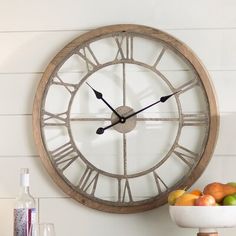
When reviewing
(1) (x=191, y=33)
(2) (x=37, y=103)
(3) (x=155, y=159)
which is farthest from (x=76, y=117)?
(1) (x=191, y=33)

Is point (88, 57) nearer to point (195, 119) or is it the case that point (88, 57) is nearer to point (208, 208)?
point (195, 119)

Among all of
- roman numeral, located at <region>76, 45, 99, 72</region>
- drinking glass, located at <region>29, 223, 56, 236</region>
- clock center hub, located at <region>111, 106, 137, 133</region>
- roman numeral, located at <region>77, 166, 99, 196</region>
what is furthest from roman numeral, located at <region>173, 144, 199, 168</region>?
drinking glass, located at <region>29, 223, 56, 236</region>

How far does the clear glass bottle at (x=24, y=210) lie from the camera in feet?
5.45

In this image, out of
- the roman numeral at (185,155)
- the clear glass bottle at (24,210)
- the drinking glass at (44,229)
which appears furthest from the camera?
the roman numeral at (185,155)

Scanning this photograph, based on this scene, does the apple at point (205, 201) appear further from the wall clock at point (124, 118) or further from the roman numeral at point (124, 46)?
the roman numeral at point (124, 46)

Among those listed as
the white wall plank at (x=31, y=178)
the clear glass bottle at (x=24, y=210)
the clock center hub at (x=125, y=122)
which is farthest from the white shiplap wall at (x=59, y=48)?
the clock center hub at (x=125, y=122)

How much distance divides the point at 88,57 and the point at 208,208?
59 cm

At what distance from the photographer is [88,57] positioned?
1.85 metres

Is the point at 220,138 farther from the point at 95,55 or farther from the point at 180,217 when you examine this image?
the point at 95,55

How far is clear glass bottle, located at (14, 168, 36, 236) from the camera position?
65.4 inches

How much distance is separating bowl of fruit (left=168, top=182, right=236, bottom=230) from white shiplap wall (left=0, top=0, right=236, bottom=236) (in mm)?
170

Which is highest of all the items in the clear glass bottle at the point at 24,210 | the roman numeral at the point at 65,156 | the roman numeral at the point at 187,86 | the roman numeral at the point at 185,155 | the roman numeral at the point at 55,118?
the roman numeral at the point at 187,86

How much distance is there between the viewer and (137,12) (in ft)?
6.07

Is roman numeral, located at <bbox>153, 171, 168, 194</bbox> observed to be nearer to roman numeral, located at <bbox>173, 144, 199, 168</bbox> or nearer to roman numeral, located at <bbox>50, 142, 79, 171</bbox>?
roman numeral, located at <bbox>173, 144, 199, 168</bbox>
